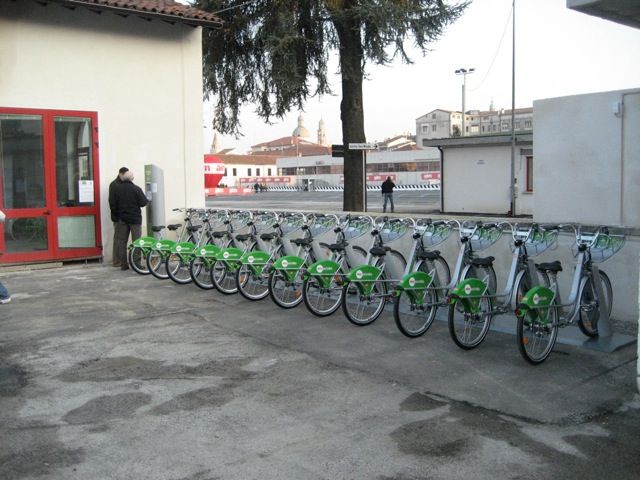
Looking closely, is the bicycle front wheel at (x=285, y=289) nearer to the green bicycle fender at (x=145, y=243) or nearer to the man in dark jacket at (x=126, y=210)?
the green bicycle fender at (x=145, y=243)

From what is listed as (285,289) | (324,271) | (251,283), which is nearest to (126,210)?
(251,283)

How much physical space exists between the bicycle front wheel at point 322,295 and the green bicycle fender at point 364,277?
511mm

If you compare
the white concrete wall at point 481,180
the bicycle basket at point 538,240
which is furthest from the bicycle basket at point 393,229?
the white concrete wall at point 481,180

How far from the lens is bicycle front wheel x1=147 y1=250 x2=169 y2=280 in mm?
10617

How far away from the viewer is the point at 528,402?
16.4ft

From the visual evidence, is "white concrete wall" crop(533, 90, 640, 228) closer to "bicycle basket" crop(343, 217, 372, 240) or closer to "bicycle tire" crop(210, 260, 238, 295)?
"bicycle basket" crop(343, 217, 372, 240)

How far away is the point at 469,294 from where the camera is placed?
6.15m

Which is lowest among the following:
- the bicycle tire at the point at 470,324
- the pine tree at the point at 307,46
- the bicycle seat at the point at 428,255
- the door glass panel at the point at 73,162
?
the bicycle tire at the point at 470,324

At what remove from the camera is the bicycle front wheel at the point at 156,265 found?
10617 mm

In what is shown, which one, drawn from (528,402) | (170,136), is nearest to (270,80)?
(170,136)

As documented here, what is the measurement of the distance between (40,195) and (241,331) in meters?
6.28

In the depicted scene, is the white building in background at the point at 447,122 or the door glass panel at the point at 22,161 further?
the white building in background at the point at 447,122

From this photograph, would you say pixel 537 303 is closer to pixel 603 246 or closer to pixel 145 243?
pixel 603 246

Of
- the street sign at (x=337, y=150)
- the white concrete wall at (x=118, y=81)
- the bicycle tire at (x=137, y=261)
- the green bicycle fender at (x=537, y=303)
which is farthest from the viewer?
the street sign at (x=337, y=150)
